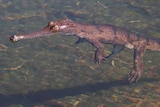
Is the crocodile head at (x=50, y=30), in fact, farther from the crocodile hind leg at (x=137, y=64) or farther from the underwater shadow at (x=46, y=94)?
the crocodile hind leg at (x=137, y=64)

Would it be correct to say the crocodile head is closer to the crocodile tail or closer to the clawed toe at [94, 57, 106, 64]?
the clawed toe at [94, 57, 106, 64]

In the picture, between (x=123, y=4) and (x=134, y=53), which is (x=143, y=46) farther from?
(x=123, y=4)

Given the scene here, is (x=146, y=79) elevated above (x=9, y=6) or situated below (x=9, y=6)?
below

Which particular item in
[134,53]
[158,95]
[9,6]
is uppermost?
[9,6]

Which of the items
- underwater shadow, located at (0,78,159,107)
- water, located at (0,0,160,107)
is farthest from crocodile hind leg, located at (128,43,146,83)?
underwater shadow, located at (0,78,159,107)

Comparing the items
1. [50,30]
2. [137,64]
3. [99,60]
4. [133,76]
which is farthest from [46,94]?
[137,64]

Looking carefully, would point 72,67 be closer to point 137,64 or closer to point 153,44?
point 137,64

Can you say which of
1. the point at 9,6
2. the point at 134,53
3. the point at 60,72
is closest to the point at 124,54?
the point at 134,53
